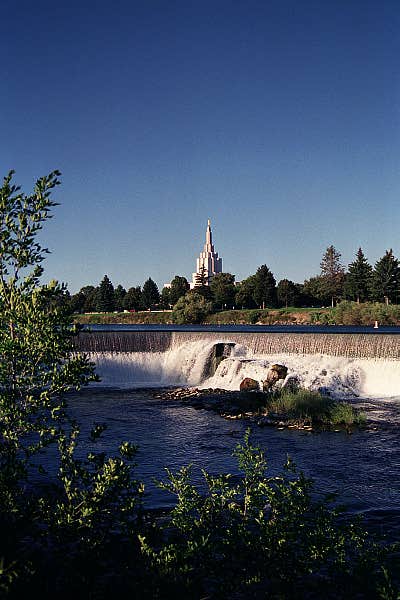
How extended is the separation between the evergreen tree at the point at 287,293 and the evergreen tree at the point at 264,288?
5.35ft

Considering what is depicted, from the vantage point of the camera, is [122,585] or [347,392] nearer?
[122,585]

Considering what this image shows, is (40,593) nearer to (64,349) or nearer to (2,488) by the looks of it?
(2,488)

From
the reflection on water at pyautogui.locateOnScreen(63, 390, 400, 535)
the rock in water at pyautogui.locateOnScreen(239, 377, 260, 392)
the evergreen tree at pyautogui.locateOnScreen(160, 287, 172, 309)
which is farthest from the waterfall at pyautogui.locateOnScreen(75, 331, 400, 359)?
the evergreen tree at pyautogui.locateOnScreen(160, 287, 172, 309)

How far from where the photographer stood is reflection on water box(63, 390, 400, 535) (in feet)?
41.0

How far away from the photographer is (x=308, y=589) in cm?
667

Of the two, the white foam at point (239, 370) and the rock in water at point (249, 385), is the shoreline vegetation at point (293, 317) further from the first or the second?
the rock in water at point (249, 385)

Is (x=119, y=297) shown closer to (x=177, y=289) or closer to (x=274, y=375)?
(x=177, y=289)

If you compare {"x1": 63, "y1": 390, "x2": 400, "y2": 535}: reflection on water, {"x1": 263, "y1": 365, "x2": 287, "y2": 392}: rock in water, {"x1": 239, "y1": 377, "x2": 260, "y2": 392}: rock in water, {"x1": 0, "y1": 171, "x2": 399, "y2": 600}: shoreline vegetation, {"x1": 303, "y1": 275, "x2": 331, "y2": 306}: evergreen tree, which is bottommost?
{"x1": 63, "y1": 390, "x2": 400, "y2": 535}: reflection on water

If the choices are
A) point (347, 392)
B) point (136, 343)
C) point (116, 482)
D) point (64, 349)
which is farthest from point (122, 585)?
point (136, 343)

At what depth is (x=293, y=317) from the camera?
77.2 m

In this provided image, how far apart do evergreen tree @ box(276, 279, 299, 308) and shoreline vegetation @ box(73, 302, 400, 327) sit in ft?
57.7

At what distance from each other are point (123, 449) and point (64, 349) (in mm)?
1376

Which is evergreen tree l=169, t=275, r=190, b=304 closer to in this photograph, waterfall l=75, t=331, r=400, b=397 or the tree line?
the tree line

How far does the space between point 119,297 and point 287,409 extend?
113 m
